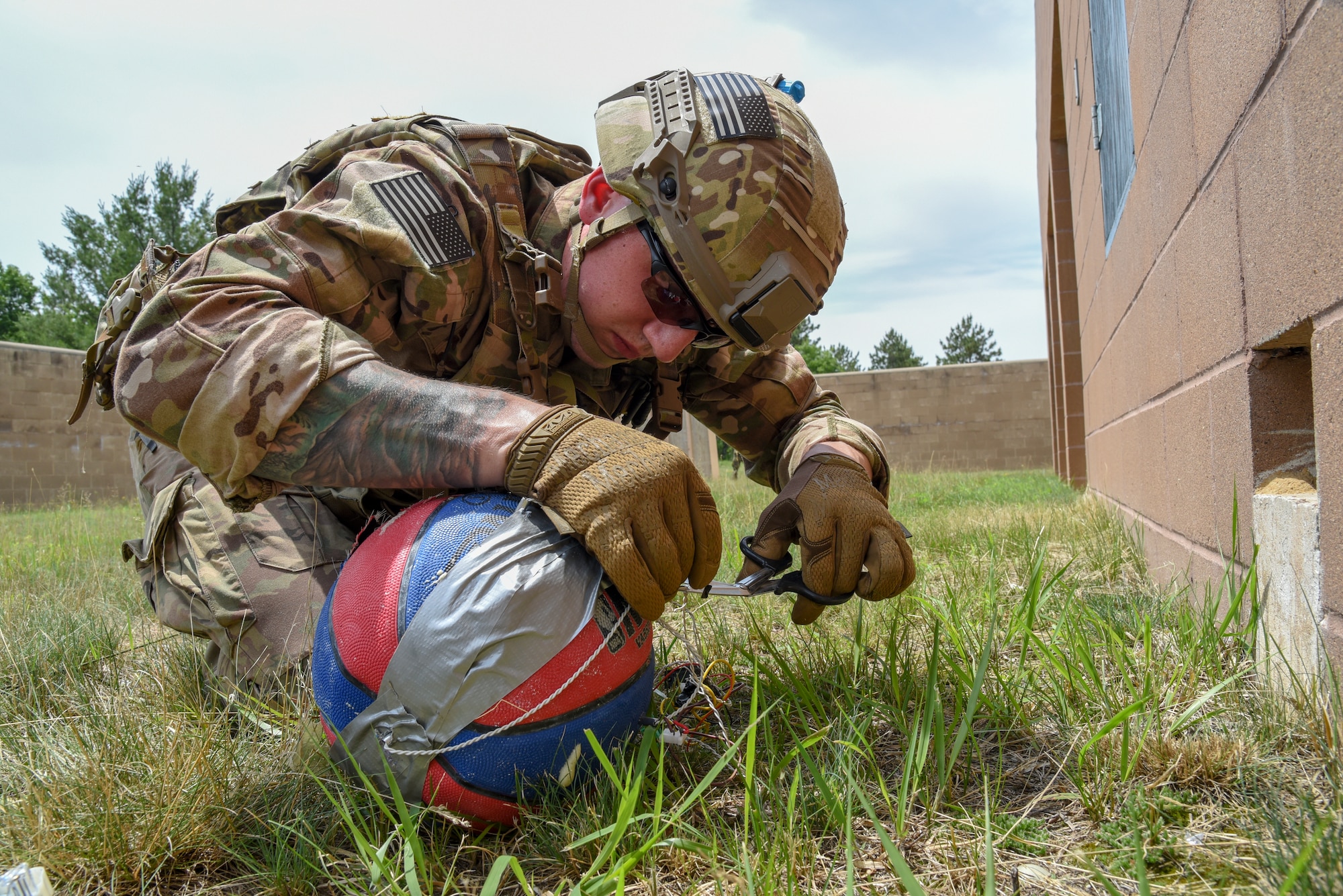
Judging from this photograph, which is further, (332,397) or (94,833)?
(332,397)

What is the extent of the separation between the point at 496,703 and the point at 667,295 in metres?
1.10

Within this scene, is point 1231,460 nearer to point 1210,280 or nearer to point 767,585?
point 1210,280

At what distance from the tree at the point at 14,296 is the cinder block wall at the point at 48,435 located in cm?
2849

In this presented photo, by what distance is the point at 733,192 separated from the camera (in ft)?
6.42

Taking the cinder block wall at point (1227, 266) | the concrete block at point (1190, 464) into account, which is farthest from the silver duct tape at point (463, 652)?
the concrete block at point (1190, 464)

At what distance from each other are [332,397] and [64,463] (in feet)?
54.3

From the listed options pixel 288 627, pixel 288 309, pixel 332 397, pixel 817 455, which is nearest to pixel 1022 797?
pixel 817 455

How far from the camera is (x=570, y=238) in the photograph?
2205mm

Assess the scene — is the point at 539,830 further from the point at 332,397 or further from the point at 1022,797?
the point at 332,397

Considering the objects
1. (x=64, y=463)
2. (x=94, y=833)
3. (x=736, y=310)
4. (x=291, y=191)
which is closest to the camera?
(x=94, y=833)

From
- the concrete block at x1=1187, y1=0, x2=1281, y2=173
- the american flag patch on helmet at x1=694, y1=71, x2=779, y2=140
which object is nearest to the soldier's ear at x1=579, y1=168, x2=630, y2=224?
the american flag patch on helmet at x1=694, y1=71, x2=779, y2=140

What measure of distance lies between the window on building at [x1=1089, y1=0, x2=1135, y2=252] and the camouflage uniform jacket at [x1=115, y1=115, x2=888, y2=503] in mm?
1598

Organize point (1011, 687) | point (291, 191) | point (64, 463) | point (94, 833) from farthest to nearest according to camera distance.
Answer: point (64, 463) → point (291, 191) → point (1011, 687) → point (94, 833)

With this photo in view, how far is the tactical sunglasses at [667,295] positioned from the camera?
2.06 meters
